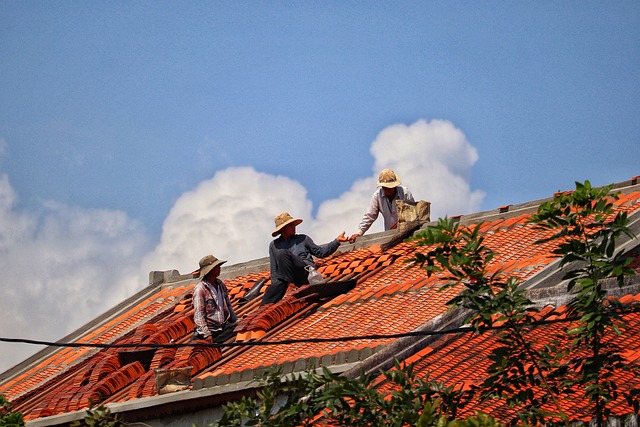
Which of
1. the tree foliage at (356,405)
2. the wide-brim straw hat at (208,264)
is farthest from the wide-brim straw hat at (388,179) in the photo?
the tree foliage at (356,405)

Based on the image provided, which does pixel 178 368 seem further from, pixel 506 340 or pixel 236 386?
pixel 506 340

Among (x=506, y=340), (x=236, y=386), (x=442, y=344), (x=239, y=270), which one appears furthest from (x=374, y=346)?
(x=239, y=270)

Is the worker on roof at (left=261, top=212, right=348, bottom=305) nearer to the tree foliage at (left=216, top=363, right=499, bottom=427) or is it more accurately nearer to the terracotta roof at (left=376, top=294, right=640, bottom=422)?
the terracotta roof at (left=376, top=294, right=640, bottom=422)

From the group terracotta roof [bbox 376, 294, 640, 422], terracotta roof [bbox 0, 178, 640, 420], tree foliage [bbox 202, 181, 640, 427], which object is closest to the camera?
tree foliage [bbox 202, 181, 640, 427]

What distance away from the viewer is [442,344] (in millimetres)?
13555

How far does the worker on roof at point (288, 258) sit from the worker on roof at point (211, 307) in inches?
30.3

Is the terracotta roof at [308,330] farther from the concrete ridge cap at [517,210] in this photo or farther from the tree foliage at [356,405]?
the tree foliage at [356,405]

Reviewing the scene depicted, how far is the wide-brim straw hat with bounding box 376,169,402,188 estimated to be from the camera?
19375 mm

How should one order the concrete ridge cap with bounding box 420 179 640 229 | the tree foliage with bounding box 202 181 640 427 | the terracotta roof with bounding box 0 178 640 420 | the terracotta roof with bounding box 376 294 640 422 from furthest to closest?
the concrete ridge cap with bounding box 420 179 640 229 → the terracotta roof with bounding box 0 178 640 420 → the terracotta roof with bounding box 376 294 640 422 → the tree foliage with bounding box 202 181 640 427

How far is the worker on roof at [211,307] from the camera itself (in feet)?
56.2

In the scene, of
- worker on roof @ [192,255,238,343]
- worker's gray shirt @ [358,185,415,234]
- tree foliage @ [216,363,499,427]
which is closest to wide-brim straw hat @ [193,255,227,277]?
worker on roof @ [192,255,238,343]

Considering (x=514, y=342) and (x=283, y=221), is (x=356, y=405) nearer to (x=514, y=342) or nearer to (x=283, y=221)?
(x=514, y=342)

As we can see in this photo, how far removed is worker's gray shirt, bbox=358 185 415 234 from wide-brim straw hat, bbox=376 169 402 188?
16 centimetres

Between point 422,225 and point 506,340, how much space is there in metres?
9.31
